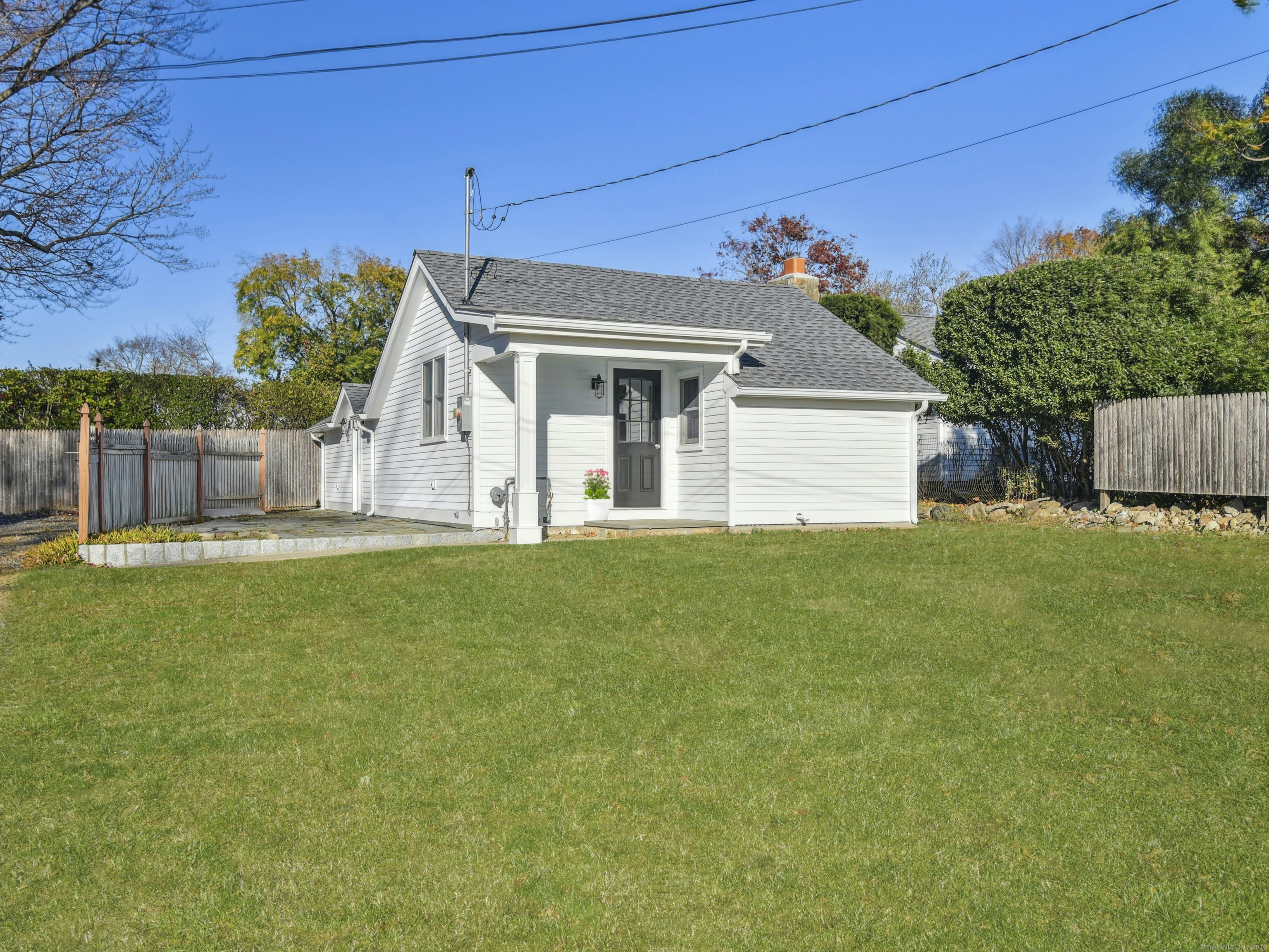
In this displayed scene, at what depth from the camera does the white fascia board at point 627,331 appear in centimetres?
1338

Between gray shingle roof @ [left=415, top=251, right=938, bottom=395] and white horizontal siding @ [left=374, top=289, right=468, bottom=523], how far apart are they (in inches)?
36.7

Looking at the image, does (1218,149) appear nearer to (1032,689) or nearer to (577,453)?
(577,453)

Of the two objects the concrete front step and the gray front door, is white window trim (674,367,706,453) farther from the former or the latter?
the concrete front step

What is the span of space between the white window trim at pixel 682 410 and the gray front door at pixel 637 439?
0.29 m

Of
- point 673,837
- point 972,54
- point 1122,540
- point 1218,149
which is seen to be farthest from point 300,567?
point 1218,149

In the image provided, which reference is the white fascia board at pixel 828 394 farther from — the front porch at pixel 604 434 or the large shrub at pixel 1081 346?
the large shrub at pixel 1081 346

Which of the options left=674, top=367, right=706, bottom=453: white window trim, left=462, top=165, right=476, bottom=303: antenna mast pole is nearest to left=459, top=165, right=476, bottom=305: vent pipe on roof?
left=462, top=165, right=476, bottom=303: antenna mast pole

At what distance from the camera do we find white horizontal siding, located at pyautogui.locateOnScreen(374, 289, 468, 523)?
1530cm

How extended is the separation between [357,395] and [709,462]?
366 inches

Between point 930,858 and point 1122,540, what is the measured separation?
10701 millimetres

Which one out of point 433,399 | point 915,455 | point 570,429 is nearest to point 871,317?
point 915,455

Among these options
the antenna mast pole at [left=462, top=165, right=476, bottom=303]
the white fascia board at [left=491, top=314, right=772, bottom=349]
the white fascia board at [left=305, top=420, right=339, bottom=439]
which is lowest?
the white fascia board at [left=305, top=420, right=339, bottom=439]

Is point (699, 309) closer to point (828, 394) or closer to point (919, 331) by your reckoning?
point (828, 394)

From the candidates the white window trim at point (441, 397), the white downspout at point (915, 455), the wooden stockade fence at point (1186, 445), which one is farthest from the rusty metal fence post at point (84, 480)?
the wooden stockade fence at point (1186, 445)
